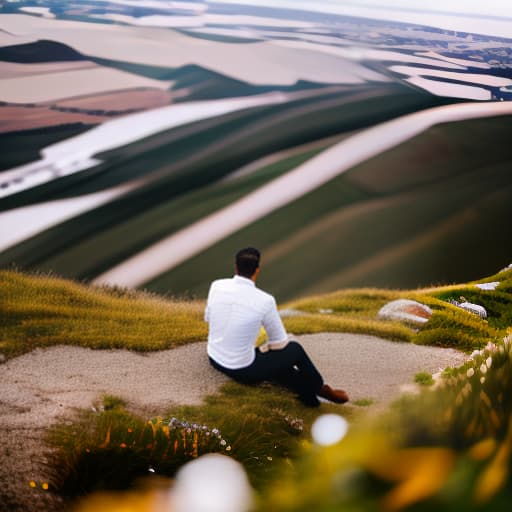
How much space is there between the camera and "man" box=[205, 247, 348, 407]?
3.59 metres

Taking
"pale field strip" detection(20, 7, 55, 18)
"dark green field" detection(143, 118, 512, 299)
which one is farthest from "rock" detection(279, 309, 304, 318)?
"pale field strip" detection(20, 7, 55, 18)

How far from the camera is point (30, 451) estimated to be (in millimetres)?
2588

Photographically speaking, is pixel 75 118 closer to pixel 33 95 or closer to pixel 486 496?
pixel 33 95

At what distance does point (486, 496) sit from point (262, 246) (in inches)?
190

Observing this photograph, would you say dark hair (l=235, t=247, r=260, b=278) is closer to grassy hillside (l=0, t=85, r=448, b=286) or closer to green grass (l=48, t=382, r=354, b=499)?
green grass (l=48, t=382, r=354, b=499)

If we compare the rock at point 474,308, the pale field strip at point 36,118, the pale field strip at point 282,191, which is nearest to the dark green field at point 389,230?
the pale field strip at point 282,191

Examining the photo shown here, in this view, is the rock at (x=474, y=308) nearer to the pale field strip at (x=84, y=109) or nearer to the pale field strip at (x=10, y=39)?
the pale field strip at (x=84, y=109)

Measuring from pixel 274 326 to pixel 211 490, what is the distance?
306 cm

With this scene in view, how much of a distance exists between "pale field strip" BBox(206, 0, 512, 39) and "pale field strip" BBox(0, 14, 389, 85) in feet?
2.46

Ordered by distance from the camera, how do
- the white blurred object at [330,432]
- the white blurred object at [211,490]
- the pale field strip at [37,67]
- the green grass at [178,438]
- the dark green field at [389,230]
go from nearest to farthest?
the white blurred object at [211,490] → the white blurred object at [330,432] → the green grass at [178,438] → the dark green field at [389,230] → the pale field strip at [37,67]

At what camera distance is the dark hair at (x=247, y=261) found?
141 inches

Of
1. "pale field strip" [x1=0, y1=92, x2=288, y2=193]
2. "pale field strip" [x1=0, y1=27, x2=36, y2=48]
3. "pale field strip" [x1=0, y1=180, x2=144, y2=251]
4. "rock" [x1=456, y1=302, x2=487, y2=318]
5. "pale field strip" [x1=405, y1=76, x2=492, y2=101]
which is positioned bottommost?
"rock" [x1=456, y1=302, x2=487, y2=318]

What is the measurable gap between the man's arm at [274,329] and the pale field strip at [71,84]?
3.65 metres

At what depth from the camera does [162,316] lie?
5.00 metres
